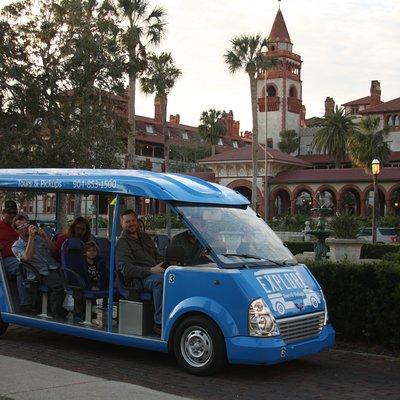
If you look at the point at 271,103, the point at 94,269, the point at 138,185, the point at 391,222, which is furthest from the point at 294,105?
the point at 138,185

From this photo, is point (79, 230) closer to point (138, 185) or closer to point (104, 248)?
point (104, 248)

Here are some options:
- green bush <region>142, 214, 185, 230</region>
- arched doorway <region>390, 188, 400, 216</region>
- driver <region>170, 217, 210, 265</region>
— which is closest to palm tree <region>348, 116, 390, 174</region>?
arched doorway <region>390, 188, 400, 216</region>

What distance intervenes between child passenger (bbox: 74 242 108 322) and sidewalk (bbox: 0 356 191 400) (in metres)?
1.91

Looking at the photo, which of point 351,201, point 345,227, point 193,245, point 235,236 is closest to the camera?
point 193,245

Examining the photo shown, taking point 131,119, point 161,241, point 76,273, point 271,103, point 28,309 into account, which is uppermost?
point 271,103

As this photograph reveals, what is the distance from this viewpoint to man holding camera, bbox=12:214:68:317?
903 centimetres

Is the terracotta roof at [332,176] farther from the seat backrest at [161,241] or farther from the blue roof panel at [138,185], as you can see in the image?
the blue roof panel at [138,185]

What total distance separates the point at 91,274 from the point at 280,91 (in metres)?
85.7

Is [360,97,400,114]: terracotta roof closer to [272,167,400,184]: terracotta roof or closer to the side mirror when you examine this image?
[272,167,400,184]: terracotta roof

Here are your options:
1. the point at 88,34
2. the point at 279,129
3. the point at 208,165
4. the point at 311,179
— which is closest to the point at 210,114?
the point at 279,129

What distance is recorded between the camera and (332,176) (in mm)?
64312

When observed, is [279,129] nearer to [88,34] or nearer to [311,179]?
[311,179]

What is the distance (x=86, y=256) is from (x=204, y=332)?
2472 mm

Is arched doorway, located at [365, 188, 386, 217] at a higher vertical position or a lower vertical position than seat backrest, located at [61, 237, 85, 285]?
higher
